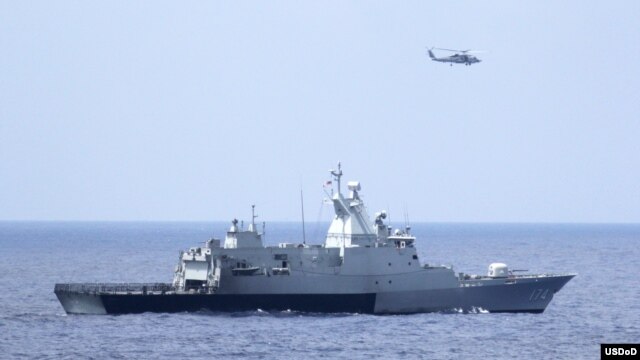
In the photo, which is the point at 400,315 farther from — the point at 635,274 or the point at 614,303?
the point at 635,274

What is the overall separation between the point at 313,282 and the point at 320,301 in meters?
1.03

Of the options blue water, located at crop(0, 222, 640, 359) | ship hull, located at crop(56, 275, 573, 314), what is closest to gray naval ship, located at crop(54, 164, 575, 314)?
ship hull, located at crop(56, 275, 573, 314)

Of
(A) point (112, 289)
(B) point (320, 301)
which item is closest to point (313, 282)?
(B) point (320, 301)

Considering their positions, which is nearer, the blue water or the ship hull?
the blue water

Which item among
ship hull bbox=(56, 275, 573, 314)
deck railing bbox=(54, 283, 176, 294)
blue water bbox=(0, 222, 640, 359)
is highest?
deck railing bbox=(54, 283, 176, 294)

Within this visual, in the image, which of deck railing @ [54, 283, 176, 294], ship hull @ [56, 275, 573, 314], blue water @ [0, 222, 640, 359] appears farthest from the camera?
deck railing @ [54, 283, 176, 294]

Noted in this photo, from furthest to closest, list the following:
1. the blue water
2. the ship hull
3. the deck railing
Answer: the deck railing < the ship hull < the blue water

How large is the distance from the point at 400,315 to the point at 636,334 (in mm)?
11337

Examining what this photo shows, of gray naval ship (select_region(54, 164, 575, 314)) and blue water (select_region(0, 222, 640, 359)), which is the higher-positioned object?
gray naval ship (select_region(54, 164, 575, 314))

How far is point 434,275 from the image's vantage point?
61.1 meters

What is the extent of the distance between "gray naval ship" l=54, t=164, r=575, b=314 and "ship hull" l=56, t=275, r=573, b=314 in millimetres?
48

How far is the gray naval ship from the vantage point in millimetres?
59594

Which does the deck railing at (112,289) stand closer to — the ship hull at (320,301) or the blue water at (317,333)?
the ship hull at (320,301)

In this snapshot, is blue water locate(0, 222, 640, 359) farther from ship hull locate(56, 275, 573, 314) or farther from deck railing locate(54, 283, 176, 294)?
deck railing locate(54, 283, 176, 294)
